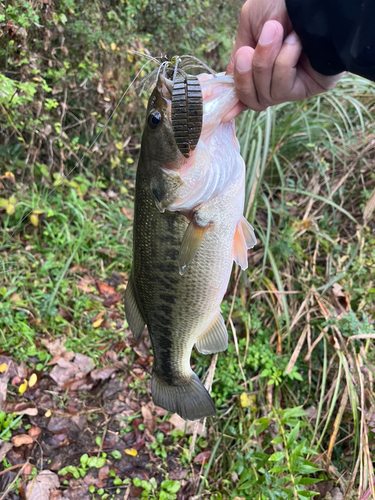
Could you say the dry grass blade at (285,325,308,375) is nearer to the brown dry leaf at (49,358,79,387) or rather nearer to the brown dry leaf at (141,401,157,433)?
the brown dry leaf at (141,401,157,433)

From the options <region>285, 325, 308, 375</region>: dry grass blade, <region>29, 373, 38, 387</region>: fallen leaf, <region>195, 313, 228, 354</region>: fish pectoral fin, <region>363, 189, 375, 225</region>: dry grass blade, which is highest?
<region>363, 189, 375, 225</region>: dry grass blade

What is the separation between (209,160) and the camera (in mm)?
1381

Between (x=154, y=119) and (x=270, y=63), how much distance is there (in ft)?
1.63

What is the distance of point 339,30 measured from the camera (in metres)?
1.09

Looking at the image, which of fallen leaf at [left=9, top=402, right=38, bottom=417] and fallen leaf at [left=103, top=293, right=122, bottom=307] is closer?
fallen leaf at [left=9, top=402, right=38, bottom=417]

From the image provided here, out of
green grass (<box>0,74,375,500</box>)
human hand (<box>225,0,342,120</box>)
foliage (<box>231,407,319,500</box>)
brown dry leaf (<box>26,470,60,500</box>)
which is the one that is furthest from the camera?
green grass (<box>0,74,375,500</box>)

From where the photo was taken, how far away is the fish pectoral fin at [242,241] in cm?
156

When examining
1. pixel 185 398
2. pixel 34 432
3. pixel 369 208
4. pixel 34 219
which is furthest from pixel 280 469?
pixel 34 219

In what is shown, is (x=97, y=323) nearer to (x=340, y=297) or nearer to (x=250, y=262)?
A: (x=250, y=262)

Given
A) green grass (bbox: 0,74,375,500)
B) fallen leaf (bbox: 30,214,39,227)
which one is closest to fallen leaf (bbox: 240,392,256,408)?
green grass (bbox: 0,74,375,500)

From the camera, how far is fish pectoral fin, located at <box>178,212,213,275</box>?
136 centimetres

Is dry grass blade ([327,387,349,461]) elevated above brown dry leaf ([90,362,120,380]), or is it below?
above

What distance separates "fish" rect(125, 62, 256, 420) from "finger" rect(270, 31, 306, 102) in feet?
0.59

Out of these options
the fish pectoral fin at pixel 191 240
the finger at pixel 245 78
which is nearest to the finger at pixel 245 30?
the finger at pixel 245 78
